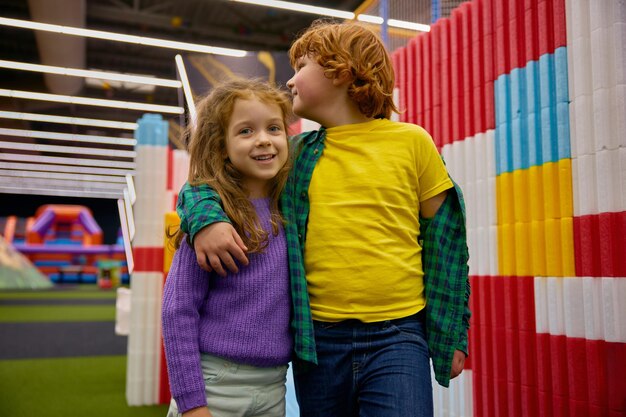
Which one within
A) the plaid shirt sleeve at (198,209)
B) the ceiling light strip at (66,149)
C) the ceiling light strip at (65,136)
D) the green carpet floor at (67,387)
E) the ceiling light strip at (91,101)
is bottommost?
the green carpet floor at (67,387)

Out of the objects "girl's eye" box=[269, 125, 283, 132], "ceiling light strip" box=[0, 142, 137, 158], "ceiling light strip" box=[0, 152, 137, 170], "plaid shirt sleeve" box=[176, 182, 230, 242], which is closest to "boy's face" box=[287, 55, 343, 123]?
"girl's eye" box=[269, 125, 283, 132]

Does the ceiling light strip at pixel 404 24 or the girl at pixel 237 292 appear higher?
the ceiling light strip at pixel 404 24

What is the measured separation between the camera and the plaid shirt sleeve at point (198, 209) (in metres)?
1.09

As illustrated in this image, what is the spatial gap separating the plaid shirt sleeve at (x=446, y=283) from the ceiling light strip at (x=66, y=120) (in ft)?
42.6

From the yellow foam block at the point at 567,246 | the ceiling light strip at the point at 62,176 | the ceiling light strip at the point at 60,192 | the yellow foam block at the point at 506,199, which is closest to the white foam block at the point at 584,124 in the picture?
the yellow foam block at the point at 567,246

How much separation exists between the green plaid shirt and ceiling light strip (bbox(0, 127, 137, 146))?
13.7m

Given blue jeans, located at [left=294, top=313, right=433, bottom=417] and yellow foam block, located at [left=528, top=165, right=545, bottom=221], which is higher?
yellow foam block, located at [left=528, top=165, right=545, bottom=221]

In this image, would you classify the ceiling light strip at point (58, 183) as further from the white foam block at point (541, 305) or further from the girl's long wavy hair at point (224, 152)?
the girl's long wavy hair at point (224, 152)

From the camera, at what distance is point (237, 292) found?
1.13 m

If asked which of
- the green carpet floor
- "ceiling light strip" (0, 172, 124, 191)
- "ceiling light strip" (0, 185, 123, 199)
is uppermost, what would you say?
"ceiling light strip" (0, 172, 124, 191)

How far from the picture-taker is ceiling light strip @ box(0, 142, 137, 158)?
49.9 ft

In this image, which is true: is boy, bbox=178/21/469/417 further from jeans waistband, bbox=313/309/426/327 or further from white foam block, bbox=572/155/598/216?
white foam block, bbox=572/155/598/216

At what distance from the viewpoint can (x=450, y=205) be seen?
1252 millimetres

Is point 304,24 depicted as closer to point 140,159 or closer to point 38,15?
point 38,15
